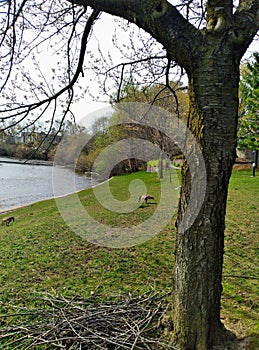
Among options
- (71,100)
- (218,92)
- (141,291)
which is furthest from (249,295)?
(71,100)

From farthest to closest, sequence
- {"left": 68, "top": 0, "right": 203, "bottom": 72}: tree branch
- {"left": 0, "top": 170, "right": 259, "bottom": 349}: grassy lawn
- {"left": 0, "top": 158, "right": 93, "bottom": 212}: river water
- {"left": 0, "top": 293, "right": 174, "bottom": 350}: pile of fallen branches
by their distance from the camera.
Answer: {"left": 0, "top": 158, "right": 93, "bottom": 212}: river water, {"left": 0, "top": 170, "right": 259, "bottom": 349}: grassy lawn, {"left": 0, "top": 293, "right": 174, "bottom": 350}: pile of fallen branches, {"left": 68, "top": 0, "right": 203, "bottom": 72}: tree branch

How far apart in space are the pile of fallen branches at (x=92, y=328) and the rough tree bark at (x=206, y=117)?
0.31m

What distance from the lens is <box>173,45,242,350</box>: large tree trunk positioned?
1777 mm

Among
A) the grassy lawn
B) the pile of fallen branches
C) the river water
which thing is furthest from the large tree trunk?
the river water

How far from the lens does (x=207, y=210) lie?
6.10ft

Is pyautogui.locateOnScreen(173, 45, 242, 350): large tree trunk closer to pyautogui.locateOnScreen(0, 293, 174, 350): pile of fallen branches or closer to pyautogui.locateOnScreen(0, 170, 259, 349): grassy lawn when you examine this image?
pyautogui.locateOnScreen(0, 293, 174, 350): pile of fallen branches

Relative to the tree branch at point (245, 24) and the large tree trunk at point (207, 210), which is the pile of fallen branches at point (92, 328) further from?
the tree branch at point (245, 24)

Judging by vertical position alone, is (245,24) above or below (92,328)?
above

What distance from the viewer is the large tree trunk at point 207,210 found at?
178 centimetres

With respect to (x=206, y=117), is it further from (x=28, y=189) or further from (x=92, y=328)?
(x=28, y=189)

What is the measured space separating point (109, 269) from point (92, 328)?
62.9 inches

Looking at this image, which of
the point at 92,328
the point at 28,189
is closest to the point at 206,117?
the point at 92,328

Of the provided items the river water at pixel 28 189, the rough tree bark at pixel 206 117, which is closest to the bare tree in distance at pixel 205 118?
the rough tree bark at pixel 206 117

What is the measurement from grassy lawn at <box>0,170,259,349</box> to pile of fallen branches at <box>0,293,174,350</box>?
1.12ft
